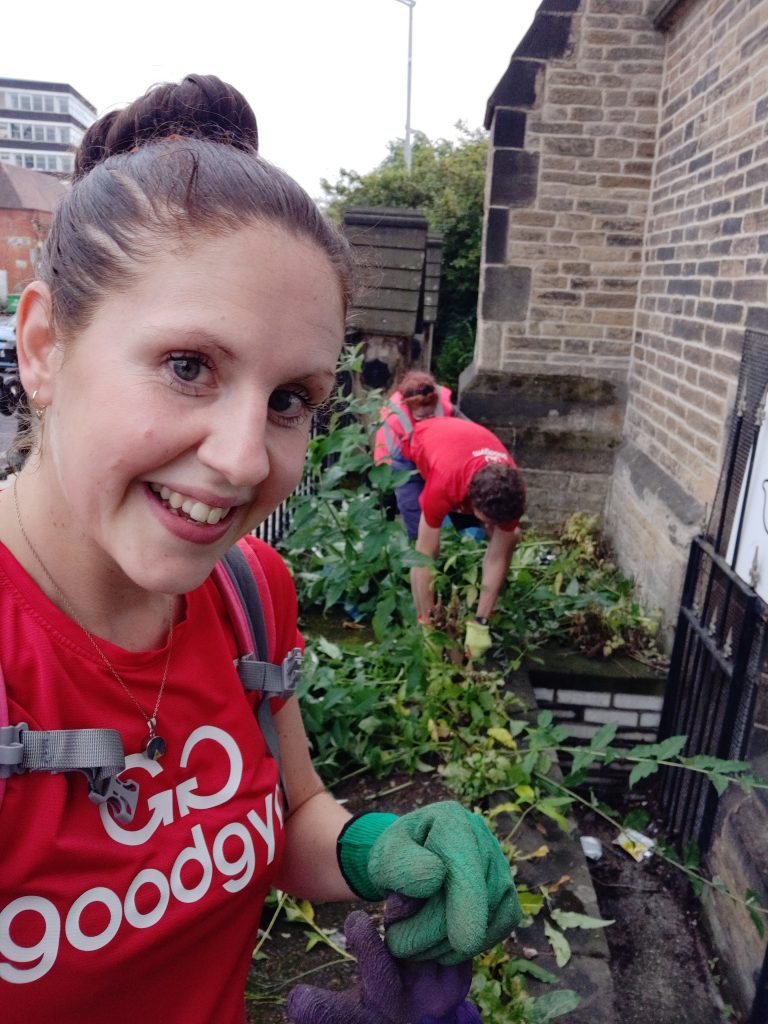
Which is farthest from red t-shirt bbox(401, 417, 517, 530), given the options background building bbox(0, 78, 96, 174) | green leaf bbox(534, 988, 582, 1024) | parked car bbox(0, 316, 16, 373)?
background building bbox(0, 78, 96, 174)

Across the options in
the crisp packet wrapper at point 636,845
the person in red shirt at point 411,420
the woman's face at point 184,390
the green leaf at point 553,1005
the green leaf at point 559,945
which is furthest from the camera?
the person in red shirt at point 411,420

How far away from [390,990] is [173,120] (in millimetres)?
1230

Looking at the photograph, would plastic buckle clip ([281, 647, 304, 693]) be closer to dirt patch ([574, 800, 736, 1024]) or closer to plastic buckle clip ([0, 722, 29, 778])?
plastic buckle clip ([0, 722, 29, 778])

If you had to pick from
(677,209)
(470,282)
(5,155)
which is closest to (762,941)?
(677,209)

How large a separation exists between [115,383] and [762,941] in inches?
116

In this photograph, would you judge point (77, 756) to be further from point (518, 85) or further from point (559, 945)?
point (518, 85)

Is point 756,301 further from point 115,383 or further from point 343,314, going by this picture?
point 115,383

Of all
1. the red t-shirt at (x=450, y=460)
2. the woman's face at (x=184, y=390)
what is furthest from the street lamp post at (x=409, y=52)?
the woman's face at (x=184, y=390)

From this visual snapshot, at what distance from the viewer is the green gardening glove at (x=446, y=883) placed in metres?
1.03

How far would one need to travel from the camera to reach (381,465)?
3.17 m

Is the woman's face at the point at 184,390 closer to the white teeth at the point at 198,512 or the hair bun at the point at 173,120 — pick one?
the white teeth at the point at 198,512

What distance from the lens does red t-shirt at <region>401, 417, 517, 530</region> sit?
411 cm

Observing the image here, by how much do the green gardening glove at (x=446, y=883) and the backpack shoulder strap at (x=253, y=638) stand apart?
27 centimetres

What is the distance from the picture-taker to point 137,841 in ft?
3.31
